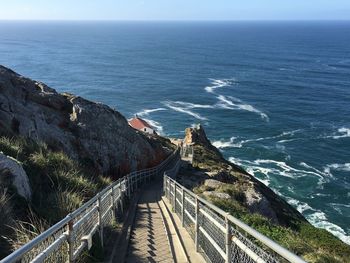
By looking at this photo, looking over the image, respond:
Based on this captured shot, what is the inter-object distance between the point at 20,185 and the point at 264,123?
209ft

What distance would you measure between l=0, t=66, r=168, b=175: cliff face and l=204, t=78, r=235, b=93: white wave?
67885 millimetres

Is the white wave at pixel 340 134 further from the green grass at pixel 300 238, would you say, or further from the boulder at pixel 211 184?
the green grass at pixel 300 238

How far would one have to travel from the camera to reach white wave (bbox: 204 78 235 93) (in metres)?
96.1

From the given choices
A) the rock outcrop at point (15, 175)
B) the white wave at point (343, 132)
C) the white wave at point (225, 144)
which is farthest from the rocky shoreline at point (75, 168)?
the white wave at point (343, 132)

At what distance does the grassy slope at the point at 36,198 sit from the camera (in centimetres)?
689

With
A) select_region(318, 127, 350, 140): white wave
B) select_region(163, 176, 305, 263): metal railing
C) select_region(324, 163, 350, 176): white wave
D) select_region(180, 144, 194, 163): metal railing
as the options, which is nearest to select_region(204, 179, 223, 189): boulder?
select_region(180, 144, 194, 163): metal railing

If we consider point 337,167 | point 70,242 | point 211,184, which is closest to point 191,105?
point 337,167

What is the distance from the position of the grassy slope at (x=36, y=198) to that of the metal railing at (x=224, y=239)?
2.61m

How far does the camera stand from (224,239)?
6969mm

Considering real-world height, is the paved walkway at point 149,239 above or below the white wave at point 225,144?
above

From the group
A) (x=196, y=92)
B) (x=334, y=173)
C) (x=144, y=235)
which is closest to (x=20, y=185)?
(x=144, y=235)

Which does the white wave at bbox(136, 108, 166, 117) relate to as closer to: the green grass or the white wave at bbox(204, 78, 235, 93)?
the white wave at bbox(204, 78, 235, 93)

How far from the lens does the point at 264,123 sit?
70250 mm

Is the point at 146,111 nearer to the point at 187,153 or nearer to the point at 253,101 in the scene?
the point at 253,101
